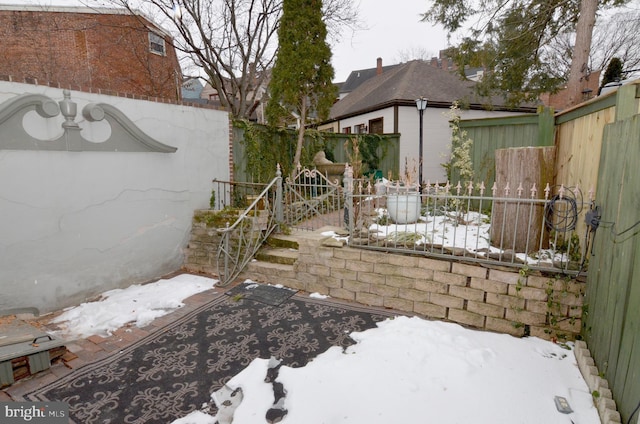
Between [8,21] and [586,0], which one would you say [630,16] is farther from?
[8,21]

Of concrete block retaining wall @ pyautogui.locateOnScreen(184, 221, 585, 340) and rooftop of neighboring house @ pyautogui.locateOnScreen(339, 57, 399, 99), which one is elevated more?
rooftop of neighboring house @ pyautogui.locateOnScreen(339, 57, 399, 99)

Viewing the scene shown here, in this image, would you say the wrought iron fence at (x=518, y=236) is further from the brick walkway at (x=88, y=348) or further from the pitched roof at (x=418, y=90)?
the pitched roof at (x=418, y=90)

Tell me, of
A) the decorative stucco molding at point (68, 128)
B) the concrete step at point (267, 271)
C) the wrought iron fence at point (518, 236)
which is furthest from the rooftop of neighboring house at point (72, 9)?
the wrought iron fence at point (518, 236)

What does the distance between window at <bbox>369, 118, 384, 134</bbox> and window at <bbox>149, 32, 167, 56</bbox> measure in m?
9.39

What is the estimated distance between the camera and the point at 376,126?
14383 millimetres

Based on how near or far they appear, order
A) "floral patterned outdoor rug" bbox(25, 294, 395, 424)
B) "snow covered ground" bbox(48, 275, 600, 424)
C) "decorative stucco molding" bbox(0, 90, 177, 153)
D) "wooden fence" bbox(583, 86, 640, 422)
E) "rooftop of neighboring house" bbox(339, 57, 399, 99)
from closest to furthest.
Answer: "wooden fence" bbox(583, 86, 640, 422) → "snow covered ground" bbox(48, 275, 600, 424) → "floral patterned outdoor rug" bbox(25, 294, 395, 424) → "decorative stucco molding" bbox(0, 90, 177, 153) → "rooftop of neighboring house" bbox(339, 57, 399, 99)

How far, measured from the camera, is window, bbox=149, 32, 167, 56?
1319 centimetres

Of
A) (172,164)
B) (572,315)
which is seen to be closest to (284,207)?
(172,164)

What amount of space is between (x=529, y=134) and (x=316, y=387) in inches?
242

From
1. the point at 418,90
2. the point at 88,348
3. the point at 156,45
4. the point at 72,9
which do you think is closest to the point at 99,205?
the point at 88,348

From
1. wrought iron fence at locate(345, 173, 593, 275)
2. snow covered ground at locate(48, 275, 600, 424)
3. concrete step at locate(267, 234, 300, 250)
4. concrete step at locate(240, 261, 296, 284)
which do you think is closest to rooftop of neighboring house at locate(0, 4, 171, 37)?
concrete step at locate(267, 234, 300, 250)

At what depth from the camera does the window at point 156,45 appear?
13.2m

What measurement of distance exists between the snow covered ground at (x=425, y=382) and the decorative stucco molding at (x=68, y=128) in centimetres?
249
